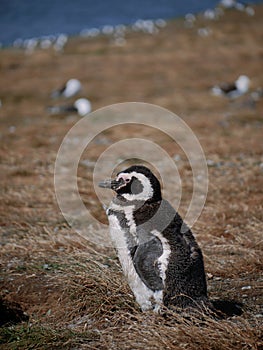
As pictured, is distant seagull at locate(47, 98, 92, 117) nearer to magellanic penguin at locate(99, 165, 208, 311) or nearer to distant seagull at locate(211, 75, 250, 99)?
distant seagull at locate(211, 75, 250, 99)

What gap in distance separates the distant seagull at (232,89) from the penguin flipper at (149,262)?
20.7m

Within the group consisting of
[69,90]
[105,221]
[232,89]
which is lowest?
[232,89]

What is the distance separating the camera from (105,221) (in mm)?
Answer: 9367

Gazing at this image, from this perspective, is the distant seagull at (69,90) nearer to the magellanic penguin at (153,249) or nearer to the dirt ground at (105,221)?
the dirt ground at (105,221)

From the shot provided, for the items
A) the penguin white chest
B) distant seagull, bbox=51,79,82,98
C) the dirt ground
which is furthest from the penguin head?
distant seagull, bbox=51,79,82,98

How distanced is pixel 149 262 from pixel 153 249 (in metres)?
0.13

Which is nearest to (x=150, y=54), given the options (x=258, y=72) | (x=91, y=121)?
(x=258, y=72)

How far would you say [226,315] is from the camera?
508 cm

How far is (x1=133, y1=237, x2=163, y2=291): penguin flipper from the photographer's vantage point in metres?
4.80

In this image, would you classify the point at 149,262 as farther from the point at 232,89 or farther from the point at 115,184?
the point at 232,89

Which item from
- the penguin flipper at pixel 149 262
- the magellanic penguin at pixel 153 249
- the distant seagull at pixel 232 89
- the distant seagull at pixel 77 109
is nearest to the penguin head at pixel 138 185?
the magellanic penguin at pixel 153 249

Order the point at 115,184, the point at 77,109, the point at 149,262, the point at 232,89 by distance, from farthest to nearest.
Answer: the point at 232,89 < the point at 77,109 < the point at 115,184 < the point at 149,262

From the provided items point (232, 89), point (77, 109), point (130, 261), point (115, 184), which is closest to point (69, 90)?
point (77, 109)

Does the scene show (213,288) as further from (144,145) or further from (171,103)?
(171,103)
